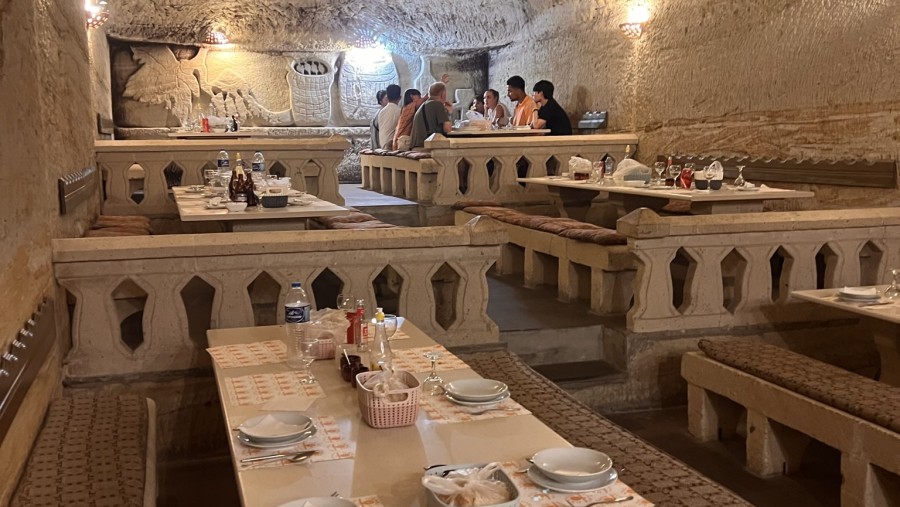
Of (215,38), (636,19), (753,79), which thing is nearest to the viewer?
(753,79)

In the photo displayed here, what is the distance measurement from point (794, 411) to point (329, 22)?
11.5 metres

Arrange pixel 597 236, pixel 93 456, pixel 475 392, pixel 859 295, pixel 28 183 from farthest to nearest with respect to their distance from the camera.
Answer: pixel 597 236 < pixel 859 295 < pixel 28 183 < pixel 93 456 < pixel 475 392

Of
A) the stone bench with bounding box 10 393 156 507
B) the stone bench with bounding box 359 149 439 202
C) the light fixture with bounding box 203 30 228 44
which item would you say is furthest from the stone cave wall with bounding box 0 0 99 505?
the light fixture with bounding box 203 30 228 44

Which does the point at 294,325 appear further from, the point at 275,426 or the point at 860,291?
the point at 860,291

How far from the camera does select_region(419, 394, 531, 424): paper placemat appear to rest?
2.20 metres

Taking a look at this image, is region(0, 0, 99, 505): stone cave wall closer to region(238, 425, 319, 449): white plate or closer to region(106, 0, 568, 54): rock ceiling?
region(238, 425, 319, 449): white plate

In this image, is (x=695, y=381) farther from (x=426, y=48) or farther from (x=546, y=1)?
(x=426, y=48)

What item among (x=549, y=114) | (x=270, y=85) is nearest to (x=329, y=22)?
(x=270, y=85)

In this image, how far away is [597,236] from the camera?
5078 millimetres

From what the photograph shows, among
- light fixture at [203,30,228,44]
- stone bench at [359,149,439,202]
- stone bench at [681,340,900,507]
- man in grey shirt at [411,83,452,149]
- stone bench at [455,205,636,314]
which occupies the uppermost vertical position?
light fixture at [203,30,228,44]

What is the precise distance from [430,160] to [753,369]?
5.20 m

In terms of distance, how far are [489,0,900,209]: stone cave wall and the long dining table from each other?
433 cm

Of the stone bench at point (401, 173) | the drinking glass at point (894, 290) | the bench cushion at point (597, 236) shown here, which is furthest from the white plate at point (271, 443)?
the stone bench at point (401, 173)

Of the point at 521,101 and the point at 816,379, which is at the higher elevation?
the point at 521,101
